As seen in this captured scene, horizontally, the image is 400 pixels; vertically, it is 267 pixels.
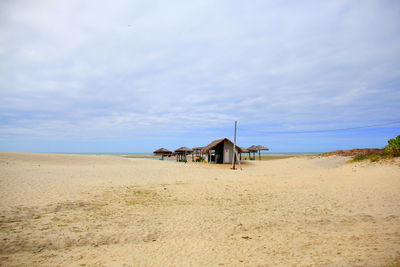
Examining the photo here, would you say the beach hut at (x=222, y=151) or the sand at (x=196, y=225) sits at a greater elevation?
the beach hut at (x=222, y=151)

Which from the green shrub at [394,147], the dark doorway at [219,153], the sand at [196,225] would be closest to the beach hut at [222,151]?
the dark doorway at [219,153]

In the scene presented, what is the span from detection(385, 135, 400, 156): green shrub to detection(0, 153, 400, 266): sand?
18.1ft

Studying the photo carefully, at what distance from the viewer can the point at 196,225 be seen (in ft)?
24.1

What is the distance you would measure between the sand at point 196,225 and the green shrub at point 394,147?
5.50 meters

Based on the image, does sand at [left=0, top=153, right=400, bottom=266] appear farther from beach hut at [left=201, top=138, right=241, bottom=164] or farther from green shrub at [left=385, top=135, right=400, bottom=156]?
beach hut at [left=201, top=138, right=241, bottom=164]

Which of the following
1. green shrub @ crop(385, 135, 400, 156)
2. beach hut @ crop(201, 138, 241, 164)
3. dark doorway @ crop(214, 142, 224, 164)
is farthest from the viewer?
dark doorway @ crop(214, 142, 224, 164)

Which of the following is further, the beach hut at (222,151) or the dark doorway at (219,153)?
the dark doorway at (219,153)

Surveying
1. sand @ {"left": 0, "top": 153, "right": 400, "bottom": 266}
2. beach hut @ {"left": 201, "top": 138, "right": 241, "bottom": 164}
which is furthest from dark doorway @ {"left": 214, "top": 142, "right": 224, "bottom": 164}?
sand @ {"left": 0, "top": 153, "right": 400, "bottom": 266}

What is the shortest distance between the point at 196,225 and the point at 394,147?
17695 millimetres

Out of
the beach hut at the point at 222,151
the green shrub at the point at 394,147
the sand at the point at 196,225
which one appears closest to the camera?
the sand at the point at 196,225

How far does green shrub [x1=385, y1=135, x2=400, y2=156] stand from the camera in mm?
16886

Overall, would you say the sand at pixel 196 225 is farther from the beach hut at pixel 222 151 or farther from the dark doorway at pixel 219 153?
the dark doorway at pixel 219 153

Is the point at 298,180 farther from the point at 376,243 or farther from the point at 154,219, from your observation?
the point at 154,219

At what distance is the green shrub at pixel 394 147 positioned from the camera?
16886 mm
